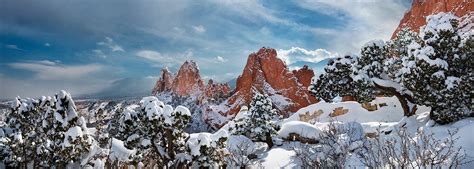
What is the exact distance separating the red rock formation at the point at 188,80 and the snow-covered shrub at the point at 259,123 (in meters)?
63.1

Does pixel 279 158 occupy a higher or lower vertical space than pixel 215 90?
lower

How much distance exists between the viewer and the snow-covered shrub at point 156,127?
1526 centimetres

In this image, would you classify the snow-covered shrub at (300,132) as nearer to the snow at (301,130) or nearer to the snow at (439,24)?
the snow at (301,130)

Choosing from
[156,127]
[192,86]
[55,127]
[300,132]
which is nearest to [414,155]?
[156,127]

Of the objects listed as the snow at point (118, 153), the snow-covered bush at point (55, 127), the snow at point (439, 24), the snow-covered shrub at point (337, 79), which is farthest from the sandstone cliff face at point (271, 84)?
the snow-covered bush at point (55, 127)

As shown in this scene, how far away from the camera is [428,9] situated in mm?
67062

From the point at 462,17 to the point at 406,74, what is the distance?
4535cm

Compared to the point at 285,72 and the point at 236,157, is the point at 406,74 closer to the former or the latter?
the point at 236,157

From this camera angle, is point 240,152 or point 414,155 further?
point 240,152

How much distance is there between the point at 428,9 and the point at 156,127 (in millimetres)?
65191

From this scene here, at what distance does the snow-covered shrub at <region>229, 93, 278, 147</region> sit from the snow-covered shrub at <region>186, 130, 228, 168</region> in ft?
26.3

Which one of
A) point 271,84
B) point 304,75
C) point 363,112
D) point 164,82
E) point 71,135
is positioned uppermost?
point 164,82

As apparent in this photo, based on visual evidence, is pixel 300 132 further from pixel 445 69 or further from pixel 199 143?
pixel 199 143

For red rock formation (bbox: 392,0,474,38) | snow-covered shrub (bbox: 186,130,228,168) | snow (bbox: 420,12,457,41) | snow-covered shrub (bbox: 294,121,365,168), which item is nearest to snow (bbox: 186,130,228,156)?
snow-covered shrub (bbox: 186,130,228,168)
